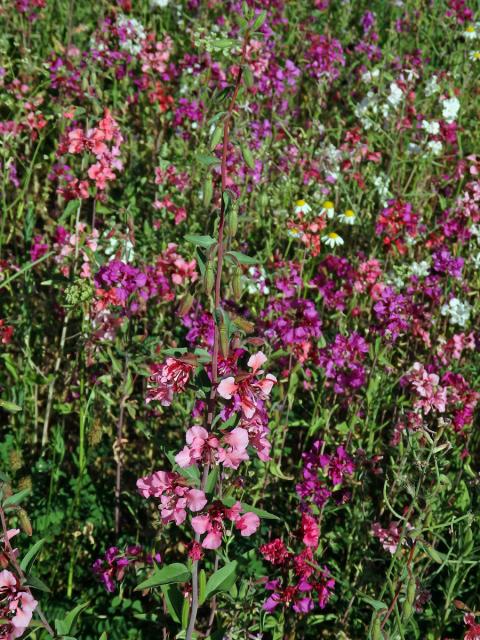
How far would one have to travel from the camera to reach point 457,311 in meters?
3.44

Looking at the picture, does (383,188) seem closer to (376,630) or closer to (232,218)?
(232,218)

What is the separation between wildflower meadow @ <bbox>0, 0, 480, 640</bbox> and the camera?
1.78m

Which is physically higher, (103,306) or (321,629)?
Answer: (103,306)

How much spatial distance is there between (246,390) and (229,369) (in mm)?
193

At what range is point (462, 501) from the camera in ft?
8.81

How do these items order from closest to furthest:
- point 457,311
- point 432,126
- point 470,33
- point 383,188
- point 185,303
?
point 185,303, point 457,311, point 383,188, point 432,126, point 470,33

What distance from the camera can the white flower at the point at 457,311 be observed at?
3.40 m

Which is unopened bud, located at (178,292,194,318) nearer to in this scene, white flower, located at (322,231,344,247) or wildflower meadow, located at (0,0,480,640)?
wildflower meadow, located at (0,0,480,640)

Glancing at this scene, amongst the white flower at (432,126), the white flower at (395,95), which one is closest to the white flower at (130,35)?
the white flower at (395,95)

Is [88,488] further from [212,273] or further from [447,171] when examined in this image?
[447,171]

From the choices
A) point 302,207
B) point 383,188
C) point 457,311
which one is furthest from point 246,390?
point 383,188

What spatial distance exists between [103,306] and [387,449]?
137 cm

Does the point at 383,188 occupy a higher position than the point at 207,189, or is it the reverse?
the point at 207,189

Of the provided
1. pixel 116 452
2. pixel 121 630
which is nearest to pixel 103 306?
pixel 116 452
